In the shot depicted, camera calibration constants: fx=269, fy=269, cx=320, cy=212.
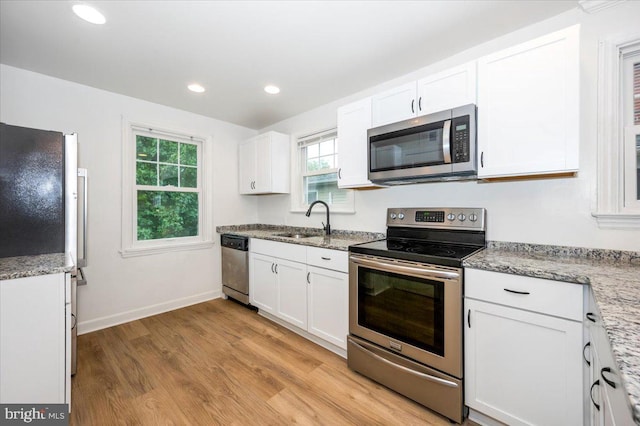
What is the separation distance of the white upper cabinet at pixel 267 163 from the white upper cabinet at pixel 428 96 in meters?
1.59

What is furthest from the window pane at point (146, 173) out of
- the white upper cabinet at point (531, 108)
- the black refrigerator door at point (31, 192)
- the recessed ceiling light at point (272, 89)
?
the white upper cabinet at point (531, 108)

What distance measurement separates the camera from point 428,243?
2189 millimetres

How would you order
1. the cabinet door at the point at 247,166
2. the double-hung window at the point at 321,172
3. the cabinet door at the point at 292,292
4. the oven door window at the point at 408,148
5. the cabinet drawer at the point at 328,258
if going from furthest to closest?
the cabinet door at the point at 247,166 < the double-hung window at the point at 321,172 < the cabinet door at the point at 292,292 < the cabinet drawer at the point at 328,258 < the oven door window at the point at 408,148

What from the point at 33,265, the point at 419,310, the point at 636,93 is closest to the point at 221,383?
the point at 33,265

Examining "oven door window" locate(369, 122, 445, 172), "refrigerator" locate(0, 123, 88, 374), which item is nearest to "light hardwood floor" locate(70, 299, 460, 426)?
"refrigerator" locate(0, 123, 88, 374)

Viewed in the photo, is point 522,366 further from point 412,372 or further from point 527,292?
point 412,372

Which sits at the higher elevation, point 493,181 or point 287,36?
point 287,36

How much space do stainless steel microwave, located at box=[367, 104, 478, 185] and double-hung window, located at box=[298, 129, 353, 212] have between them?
2.79 feet

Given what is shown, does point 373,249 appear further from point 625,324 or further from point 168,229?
point 168,229

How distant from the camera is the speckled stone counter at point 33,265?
51.8 inches

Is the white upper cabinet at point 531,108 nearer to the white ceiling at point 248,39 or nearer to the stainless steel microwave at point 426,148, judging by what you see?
the stainless steel microwave at point 426,148

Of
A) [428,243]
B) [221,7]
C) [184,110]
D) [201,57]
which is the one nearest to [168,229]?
[184,110]

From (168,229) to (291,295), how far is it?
188 centimetres

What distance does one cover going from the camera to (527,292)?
1.35 m
